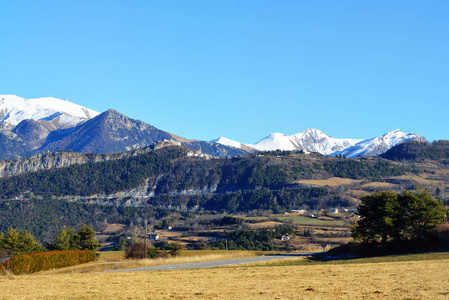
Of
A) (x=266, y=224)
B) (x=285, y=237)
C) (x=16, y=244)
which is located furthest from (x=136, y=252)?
(x=266, y=224)

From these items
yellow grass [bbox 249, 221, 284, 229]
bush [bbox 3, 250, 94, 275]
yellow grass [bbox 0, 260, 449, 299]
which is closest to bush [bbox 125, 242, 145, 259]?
bush [bbox 3, 250, 94, 275]

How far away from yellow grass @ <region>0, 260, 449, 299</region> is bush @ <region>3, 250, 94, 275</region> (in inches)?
557

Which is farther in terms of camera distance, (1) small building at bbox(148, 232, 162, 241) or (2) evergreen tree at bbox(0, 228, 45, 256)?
(1) small building at bbox(148, 232, 162, 241)

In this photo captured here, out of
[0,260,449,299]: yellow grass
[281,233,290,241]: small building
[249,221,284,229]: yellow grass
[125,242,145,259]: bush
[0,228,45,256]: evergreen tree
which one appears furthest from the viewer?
[249,221,284,229]: yellow grass

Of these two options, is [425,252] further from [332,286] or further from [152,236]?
[152,236]

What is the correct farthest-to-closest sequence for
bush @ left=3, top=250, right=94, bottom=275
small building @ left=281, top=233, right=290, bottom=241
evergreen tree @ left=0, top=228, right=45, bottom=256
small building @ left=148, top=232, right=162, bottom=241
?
1. small building @ left=148, top=232, right=162, bottom=241
2. small building @ left=281, top=233, right=290, bottom=241
3. evergreen tree @ left=0, top=228, right=45, bottom=256
4. bush @ left=3, top=250, right=94, bottom=275

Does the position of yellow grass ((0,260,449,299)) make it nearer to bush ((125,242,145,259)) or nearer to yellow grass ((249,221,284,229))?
bush ((125,242,145,259))

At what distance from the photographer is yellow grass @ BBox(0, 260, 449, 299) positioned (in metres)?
30.3

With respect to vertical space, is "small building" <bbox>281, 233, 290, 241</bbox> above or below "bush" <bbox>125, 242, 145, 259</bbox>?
below

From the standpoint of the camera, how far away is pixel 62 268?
6325cm

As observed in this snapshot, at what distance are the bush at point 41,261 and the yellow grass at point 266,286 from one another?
46.4 feet

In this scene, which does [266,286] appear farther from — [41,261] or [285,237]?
[285,237]

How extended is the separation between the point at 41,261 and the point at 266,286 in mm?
32706


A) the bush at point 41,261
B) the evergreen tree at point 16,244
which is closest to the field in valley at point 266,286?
the bush at point 41,261
